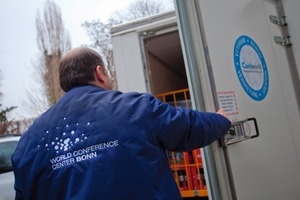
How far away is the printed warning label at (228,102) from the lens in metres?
1.62

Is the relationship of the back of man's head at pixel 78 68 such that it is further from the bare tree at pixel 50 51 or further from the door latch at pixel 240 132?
the bare tree at pixel 50 51

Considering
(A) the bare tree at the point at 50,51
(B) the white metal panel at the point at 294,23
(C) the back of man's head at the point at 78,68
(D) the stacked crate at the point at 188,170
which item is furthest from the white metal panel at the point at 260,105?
(A) the bare tree at the point at 50,51

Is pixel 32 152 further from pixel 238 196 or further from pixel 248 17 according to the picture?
pixel 248 17

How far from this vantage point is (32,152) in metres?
1.34

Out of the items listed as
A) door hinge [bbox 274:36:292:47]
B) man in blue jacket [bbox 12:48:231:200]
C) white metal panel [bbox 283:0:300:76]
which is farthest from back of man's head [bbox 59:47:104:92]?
white metal panel [bbox 283:0:300:76]

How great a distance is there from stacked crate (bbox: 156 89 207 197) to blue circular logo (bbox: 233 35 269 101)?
1.10 meters

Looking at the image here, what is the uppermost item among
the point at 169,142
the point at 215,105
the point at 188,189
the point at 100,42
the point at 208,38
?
the point at 100,42

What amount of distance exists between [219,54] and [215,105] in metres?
0.30

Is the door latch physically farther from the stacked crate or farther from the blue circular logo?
the stacked crate

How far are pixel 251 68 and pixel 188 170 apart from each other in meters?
1.43

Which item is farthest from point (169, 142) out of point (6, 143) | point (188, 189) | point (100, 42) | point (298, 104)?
point (100, 42)

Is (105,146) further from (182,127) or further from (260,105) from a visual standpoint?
(260,105)

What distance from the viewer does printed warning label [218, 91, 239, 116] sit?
162 centimetres

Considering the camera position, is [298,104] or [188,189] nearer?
[298,104]
